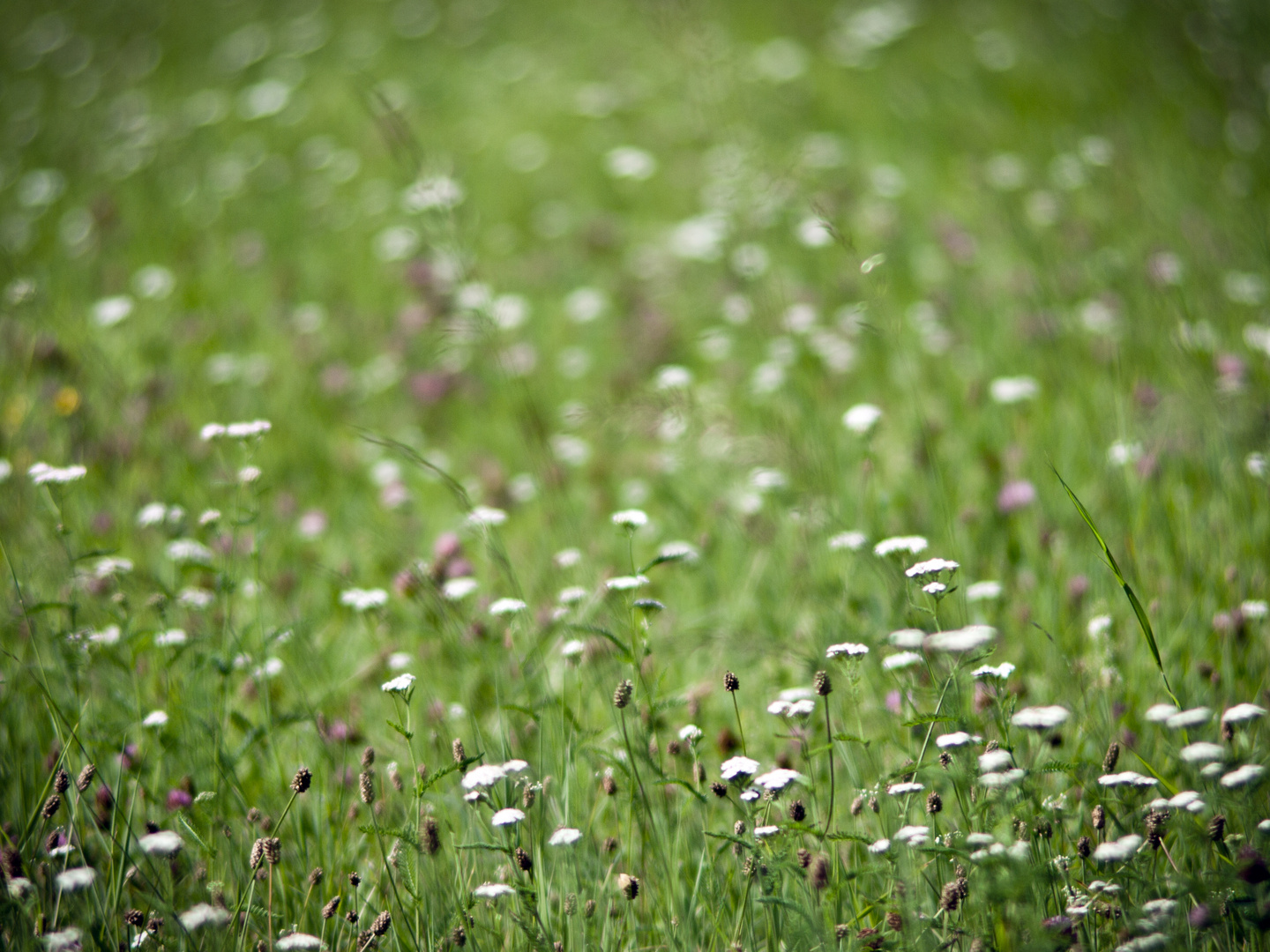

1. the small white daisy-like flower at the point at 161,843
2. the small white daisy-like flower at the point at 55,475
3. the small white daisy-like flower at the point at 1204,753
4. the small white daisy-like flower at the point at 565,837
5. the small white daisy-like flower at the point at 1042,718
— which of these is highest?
the small white daisy-like flower at the point at 55,475

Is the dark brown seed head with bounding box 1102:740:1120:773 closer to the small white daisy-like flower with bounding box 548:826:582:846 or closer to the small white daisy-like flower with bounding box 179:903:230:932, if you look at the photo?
the small white daisy-like flower with bounding box 548:826:582:846

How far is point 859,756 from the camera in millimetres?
1981

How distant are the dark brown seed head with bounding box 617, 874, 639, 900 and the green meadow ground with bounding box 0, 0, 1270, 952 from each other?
0.34 ft

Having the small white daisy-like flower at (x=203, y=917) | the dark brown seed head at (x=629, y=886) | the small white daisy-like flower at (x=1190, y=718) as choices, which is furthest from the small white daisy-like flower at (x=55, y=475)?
the small white daisy-like flower at (x=1190, y=718)

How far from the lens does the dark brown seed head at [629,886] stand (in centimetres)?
154

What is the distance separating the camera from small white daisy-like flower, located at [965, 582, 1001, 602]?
219 centimetres

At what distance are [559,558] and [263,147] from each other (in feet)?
21.6

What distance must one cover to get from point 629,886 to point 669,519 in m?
1.76

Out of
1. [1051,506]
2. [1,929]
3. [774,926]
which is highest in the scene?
[1,929]

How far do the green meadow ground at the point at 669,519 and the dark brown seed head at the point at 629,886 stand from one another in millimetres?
104

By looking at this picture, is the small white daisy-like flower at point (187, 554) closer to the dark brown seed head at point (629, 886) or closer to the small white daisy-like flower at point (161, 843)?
the small white daisy-like flower at point (161, 843)

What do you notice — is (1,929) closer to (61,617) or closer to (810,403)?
(61,617)

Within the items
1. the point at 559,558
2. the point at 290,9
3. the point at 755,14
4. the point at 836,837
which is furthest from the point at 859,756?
the point at 290,9

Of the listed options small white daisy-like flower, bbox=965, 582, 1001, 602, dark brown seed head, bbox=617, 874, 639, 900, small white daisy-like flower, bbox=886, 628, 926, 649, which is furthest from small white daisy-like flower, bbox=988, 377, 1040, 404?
dark brown seed head, bbox=617, 874, 639, 900
